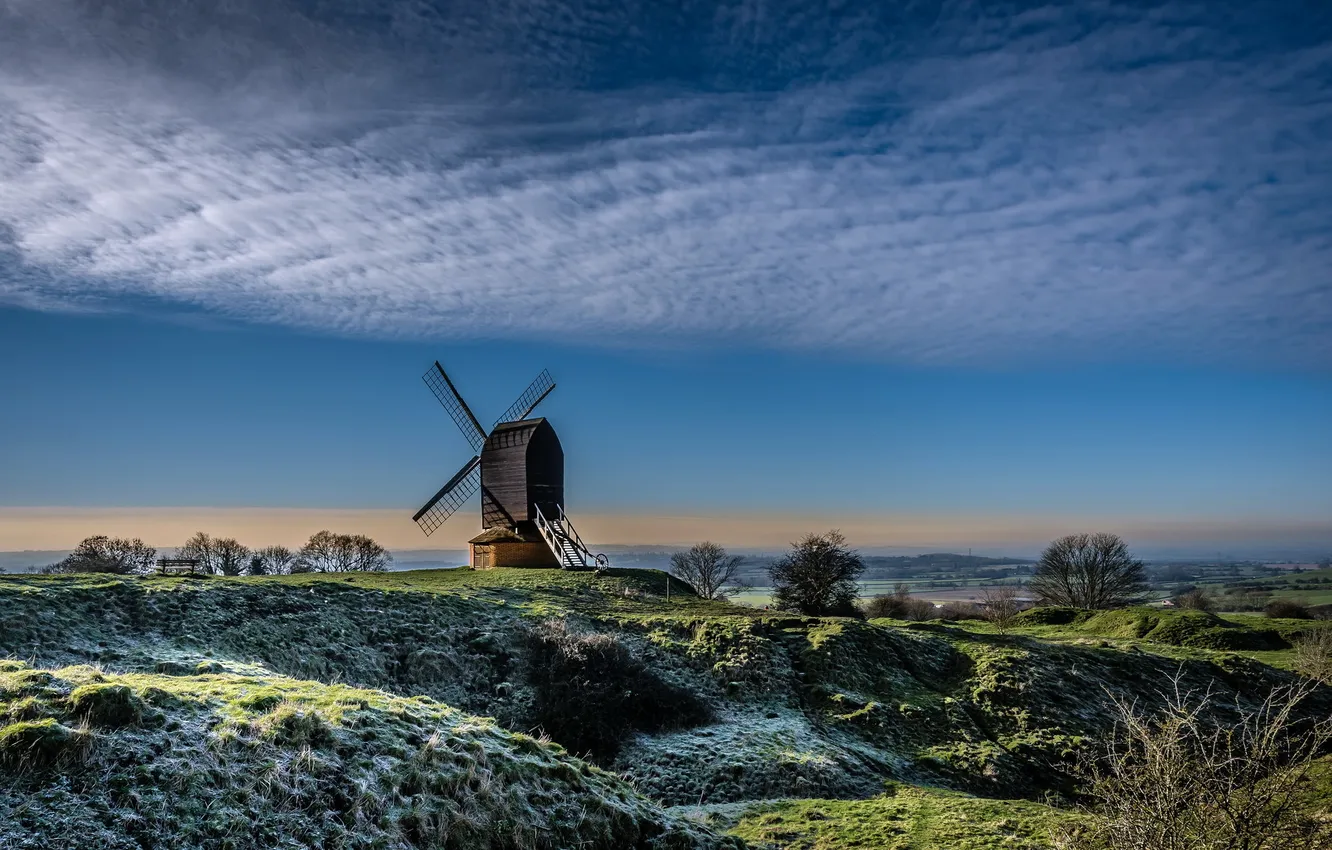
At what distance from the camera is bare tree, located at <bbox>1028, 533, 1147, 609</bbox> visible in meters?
64.5

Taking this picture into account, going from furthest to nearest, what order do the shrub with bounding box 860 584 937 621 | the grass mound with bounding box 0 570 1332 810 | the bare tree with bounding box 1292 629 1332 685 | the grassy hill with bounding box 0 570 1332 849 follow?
1. the shrub with bounding box 860 584 937 621
2. the bare tree with bounding box 1292 629 1332 685
3. the grass mound with bounding box 0 570 1332 810
4. the grassy hill with bounding box 0 570 1332 849

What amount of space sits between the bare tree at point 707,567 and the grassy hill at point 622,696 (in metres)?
40.0

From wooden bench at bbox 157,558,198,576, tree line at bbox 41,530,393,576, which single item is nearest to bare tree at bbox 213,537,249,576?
tree line at bbox 41,530,393,576

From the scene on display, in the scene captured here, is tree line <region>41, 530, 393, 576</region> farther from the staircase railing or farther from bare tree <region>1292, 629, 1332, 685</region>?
bare tree <region>1292, 629, 1332, 685</region>

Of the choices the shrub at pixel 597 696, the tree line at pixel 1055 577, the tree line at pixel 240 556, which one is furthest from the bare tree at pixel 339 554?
the shrub at pixel 597 696

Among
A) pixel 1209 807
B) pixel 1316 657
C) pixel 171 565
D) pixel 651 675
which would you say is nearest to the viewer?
pixel 1209 807

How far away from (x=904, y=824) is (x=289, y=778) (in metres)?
10.4

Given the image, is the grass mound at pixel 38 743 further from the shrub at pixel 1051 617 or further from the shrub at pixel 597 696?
the shrub at pixel 1051 617

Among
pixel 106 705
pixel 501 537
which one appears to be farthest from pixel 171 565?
pixel 106 705

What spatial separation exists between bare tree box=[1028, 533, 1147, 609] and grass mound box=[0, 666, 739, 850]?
213 feet

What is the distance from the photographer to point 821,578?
1590 inches

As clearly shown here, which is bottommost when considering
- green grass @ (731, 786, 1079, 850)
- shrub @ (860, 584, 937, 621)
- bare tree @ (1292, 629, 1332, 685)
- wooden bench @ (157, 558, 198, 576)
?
shrub @ (860, 584, 937, 621)

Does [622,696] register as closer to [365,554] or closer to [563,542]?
[563,542]

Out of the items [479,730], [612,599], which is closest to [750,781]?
[479,730]
